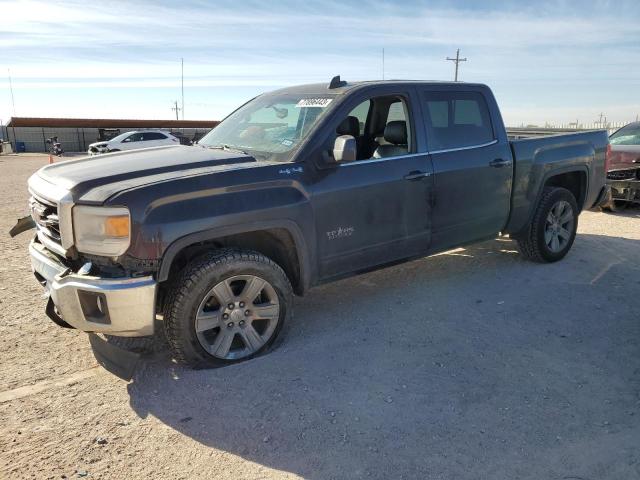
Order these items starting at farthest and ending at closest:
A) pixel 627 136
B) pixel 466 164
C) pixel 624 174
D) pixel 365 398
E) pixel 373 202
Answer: pixel 627 136
pixel 624 174
pixel 466 164
pixel 373 202
pixel 365 398

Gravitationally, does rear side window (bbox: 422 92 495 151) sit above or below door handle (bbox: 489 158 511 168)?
above

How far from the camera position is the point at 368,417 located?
3125 millimetres

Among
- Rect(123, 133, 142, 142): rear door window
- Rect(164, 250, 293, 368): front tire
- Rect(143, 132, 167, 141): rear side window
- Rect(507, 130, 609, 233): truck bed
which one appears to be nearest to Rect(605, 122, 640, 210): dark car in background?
Rect(507, 130, 609, 233): truck bed

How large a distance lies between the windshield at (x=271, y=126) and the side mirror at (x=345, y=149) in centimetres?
31

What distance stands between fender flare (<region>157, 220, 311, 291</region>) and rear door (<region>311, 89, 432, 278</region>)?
173mm

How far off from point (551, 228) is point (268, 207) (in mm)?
3808

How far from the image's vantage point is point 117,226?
3.18 meters

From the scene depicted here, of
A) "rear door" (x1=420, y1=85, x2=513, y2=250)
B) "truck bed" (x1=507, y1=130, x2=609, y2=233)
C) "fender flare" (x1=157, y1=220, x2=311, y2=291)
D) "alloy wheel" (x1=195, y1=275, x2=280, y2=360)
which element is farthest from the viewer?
"truck bed" (x1=507, y1=130, x2=609, y2=233)

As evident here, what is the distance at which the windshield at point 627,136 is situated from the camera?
1018 cm

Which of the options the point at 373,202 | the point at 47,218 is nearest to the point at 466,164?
the point at 373,202

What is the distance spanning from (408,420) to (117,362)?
1885 mm

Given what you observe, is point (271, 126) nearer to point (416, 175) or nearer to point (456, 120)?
point (416, 175)

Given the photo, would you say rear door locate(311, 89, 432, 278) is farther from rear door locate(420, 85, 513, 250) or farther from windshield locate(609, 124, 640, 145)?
windshield locate(609, 124, 640, 145)

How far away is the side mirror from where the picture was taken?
12.8 ft
